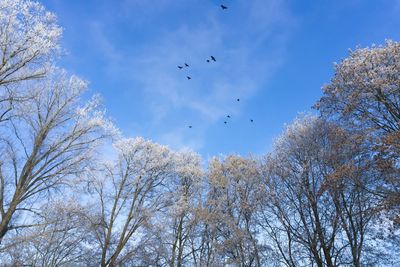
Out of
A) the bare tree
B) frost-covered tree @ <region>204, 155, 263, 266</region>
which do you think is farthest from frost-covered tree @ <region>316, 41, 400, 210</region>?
frost-covered tree @ <region>204, 155, 263, 266</region>

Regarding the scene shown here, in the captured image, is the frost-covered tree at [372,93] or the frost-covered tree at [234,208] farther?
the frost-covered tree at [234,208]

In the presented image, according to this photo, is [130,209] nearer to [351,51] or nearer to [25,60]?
[25,60]

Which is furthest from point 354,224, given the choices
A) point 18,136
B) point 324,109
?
point 18,136

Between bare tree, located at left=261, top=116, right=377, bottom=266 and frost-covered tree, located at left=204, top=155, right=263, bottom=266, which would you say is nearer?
bare tree, located at left=261, top=116, right=377, bottom=266

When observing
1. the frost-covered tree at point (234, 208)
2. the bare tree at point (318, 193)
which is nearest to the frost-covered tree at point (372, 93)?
the bare tree at point (318, 193)

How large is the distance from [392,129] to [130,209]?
15.6 meters

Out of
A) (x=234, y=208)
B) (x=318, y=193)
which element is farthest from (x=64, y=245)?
(x=318, y=193)

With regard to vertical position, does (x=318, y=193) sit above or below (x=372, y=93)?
below

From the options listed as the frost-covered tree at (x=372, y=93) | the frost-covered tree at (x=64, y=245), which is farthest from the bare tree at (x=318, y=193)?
the frost-covered tree at (x=64, y=245)

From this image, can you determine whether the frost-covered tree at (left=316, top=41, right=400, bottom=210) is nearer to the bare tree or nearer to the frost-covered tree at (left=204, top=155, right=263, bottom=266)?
the bare tree

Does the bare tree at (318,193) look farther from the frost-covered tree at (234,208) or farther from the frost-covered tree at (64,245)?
the frost-covered tree at (64,245)

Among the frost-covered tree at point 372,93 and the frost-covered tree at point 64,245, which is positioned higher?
the frost-covered tree at point 372,93

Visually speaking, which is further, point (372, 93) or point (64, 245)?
point (64, 245)

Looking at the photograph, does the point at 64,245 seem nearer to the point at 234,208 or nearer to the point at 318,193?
the point at 234,208
